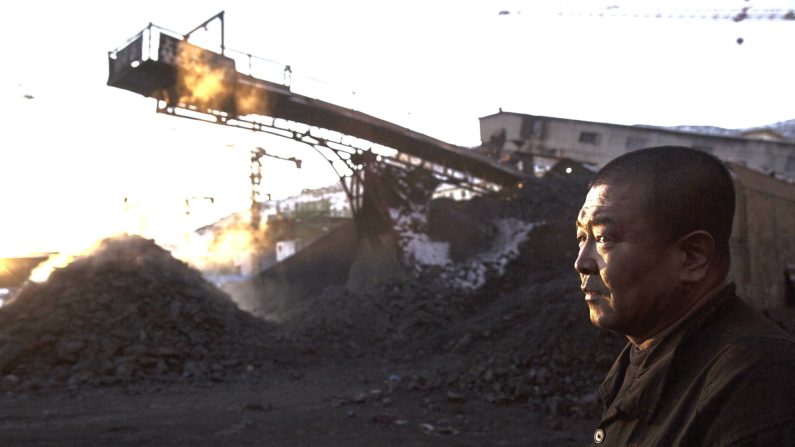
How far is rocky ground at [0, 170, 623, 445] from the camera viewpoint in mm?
8633

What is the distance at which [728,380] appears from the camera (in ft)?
3.67

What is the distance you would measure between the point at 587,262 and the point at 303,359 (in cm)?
1391

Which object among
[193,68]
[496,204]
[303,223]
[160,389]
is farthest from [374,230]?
[303,223]

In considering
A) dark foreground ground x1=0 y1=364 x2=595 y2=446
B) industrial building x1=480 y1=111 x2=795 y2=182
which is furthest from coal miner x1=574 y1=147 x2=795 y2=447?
industrial building x1=480 y1=111 x2=795 y2=182

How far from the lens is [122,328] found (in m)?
13.6

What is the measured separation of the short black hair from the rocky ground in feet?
22.8

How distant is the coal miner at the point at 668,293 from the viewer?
1.18 m

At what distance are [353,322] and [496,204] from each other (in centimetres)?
852

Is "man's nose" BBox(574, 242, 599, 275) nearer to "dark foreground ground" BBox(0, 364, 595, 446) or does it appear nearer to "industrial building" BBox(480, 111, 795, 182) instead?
"dark foreground ground" BBox(0, 364, 595, 446)

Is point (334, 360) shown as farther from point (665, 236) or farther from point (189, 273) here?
point (665, 236)

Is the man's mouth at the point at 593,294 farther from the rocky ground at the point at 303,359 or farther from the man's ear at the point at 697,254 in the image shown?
the rocky ground at the point at 303,359

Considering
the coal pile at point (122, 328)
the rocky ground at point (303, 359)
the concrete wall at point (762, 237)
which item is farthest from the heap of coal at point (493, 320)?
the coal pile at point (122, 328)

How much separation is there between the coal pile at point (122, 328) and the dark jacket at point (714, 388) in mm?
12161

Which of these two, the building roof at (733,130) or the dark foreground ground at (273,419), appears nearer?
the dark foreground ground at (273,419)
